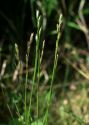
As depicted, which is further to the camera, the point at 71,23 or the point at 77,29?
the point at 77,29

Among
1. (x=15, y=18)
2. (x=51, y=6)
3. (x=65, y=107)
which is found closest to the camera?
(x=65, y=107)

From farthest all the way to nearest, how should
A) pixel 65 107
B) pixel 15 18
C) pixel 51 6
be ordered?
pixel 15 18 < pixel 51 6 < pixel 65 107

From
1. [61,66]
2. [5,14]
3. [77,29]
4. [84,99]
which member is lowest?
[84,99]

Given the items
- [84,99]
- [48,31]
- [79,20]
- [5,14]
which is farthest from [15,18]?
[84,99]

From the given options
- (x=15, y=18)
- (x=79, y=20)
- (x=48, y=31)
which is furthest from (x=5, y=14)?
(x=79, y=20)

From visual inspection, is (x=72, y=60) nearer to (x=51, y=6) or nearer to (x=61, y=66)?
(x=61, y=66)

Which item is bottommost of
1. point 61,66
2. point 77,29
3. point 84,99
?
point 84,99

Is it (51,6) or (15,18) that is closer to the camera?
(51,6)

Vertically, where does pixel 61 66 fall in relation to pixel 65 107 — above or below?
above

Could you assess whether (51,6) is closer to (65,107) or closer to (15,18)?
(15,18)
